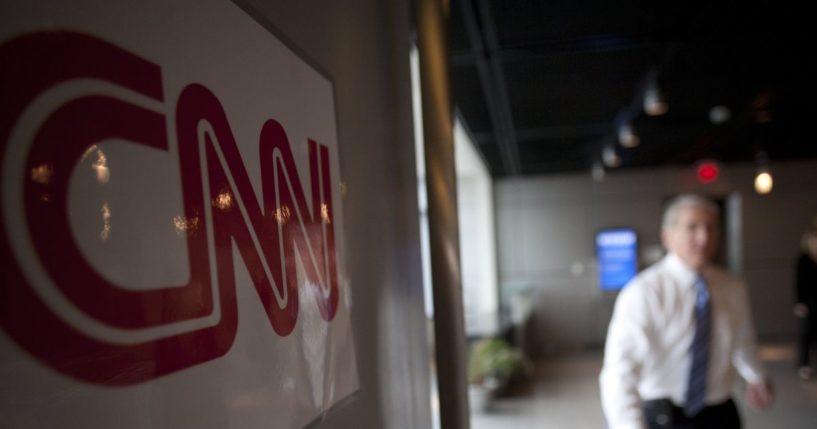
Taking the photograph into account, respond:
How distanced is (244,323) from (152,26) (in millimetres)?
424

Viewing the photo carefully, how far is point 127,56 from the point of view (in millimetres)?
655

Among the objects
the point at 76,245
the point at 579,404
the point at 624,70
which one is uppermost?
the point at 624,70

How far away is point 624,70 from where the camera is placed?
4238 mm

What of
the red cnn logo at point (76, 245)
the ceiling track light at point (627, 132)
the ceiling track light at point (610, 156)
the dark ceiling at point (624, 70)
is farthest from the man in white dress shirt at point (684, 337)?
the ceiling track light at point (610, 156)

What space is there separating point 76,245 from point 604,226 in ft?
34.3

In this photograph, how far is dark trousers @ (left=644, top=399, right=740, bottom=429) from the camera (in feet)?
8.19

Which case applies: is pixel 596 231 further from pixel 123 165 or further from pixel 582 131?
pixel 123 165

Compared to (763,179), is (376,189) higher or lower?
lower

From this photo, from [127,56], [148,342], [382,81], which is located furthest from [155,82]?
[382,81]

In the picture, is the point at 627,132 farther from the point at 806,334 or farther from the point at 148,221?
the point at 148,221

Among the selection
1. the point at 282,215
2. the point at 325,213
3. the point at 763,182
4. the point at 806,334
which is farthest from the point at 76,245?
the point at 763,182

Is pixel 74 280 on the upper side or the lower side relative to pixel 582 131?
lower

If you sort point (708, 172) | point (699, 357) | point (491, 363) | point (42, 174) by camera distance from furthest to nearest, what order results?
point (708, 172)
point (491, 363)
point (699, 357)
point (42, 174)

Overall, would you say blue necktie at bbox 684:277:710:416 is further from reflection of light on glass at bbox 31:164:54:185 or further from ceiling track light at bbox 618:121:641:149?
ceiling track light at bbox 618:121:641:149
